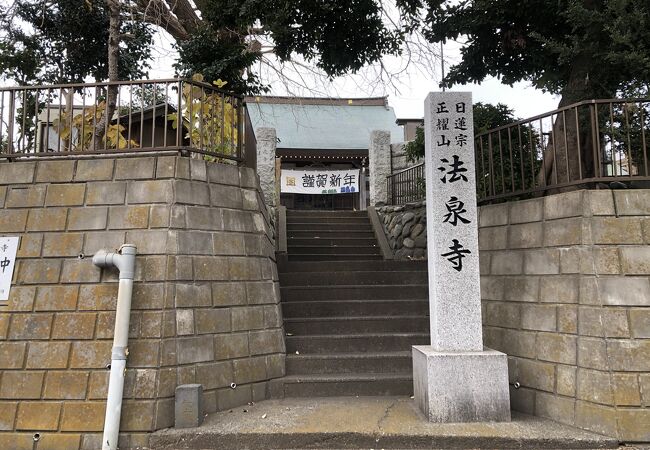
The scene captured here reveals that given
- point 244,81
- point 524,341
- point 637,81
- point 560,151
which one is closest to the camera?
point 524,341

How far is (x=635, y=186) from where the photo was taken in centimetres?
488

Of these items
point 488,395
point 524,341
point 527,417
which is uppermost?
point 524,341

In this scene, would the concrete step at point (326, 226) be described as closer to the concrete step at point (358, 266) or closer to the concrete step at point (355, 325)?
the concrete step at point (358, 266)

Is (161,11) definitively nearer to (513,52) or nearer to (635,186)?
(513,52)

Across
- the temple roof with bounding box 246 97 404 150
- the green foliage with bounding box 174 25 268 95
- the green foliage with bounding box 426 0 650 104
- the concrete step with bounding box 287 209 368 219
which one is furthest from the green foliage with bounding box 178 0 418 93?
the temple roof with bounding box 246 97 404 150

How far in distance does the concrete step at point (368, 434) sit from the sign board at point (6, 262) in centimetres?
228

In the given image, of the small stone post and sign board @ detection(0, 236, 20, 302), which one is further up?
sign board @ detection(0, 236, 20, 302)

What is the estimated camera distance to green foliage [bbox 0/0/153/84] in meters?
8.46

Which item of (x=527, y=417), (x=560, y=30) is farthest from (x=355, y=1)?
(x=527, y=417)

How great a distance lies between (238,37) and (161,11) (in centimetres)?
162

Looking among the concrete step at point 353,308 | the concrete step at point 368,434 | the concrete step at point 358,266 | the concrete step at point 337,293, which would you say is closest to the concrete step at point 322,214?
the concrete step at point 358,266

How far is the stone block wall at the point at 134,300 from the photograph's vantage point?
4.05 meters

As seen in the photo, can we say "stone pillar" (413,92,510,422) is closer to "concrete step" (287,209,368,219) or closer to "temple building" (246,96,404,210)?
"concrete step" (287,209,368,219)

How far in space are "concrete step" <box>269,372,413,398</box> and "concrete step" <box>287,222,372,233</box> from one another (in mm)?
5475
